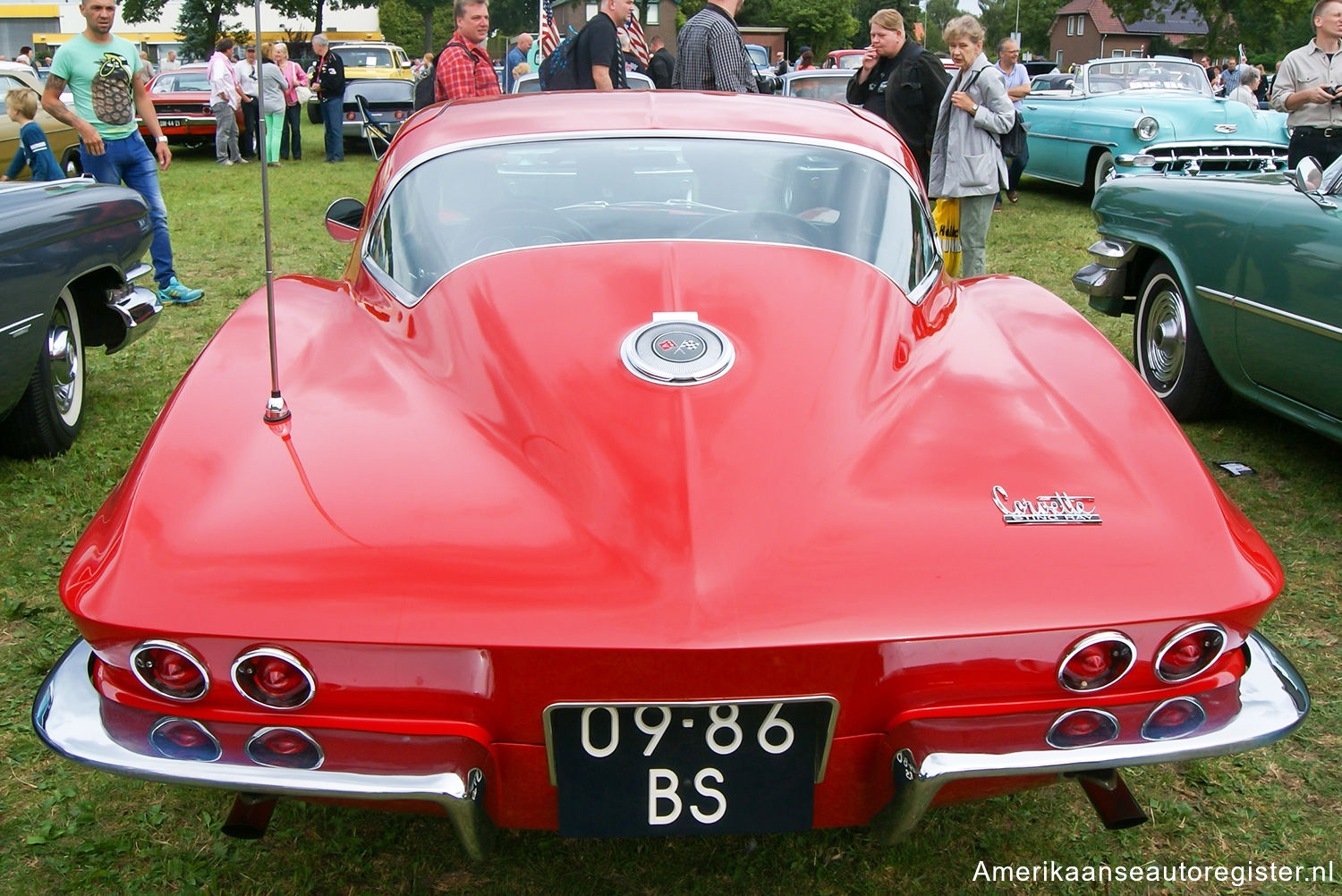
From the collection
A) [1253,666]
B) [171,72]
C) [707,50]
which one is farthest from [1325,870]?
[171,72]

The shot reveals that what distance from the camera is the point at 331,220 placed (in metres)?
3.92

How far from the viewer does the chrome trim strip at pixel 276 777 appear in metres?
1.66

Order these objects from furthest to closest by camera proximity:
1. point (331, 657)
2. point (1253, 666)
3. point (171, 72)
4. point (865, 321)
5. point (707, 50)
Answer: point (171, 72) < point (707, 50) < point (865, 321) < point (1253, 666) < point (331, 657)

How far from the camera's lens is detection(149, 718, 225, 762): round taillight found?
173 centimetres

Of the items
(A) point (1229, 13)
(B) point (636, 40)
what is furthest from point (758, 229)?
(A) point (1229, 13)

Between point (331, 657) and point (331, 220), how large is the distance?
8.62ft

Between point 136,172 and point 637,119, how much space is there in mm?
5008

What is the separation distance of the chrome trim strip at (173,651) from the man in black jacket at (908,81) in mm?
5712

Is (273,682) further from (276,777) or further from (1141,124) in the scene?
(1141,124)

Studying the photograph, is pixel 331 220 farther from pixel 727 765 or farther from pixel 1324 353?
pixel 1324 353

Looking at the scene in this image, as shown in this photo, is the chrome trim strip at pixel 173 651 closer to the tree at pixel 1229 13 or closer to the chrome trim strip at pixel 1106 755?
the chrome trim strip at pixel 1106 755

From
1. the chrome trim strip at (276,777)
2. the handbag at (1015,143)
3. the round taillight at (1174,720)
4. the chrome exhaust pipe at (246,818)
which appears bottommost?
the chrome exhaust pipe at (246,818)

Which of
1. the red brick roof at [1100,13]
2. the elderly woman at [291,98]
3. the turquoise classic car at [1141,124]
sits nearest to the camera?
the turquoise classic car at [1141,124]

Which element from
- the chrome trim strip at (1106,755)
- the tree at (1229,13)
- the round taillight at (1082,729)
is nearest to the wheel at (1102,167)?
the chrome trim strip at (1106,755)
